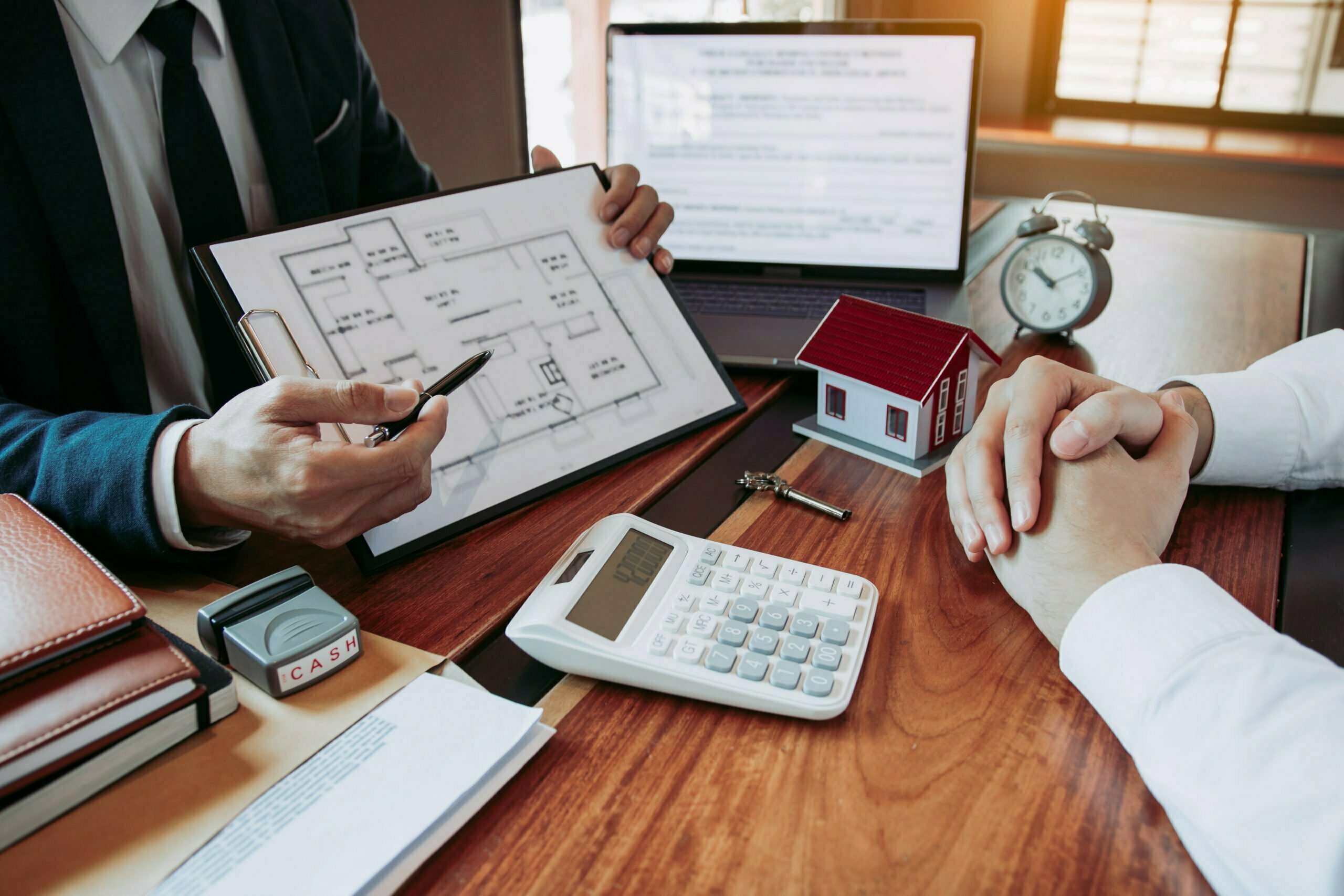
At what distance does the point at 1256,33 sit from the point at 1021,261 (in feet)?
10.6

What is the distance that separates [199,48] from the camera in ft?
3.59

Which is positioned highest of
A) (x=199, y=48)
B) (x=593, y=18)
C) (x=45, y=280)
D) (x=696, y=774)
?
(x=593, y=18)

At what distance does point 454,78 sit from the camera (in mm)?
1743

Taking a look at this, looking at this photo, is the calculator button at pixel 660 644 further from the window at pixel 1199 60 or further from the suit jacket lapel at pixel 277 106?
the window at pixel 1199 60

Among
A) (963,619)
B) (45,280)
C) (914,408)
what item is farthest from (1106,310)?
(45,280)

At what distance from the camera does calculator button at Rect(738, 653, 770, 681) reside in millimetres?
561

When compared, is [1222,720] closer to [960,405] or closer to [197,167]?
[960,405]

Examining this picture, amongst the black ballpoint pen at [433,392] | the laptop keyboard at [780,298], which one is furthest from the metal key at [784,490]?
the laptop keyboard at [780,298]

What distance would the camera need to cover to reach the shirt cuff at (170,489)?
673 mm

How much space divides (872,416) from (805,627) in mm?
366

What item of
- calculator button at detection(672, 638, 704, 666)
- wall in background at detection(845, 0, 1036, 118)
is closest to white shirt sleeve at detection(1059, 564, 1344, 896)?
calculator button at detection(672, 638, 704, 666)

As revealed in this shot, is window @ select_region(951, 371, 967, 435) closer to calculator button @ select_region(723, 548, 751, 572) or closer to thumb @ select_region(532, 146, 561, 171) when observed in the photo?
calculator button @ select_region(723, 548, 751, 572)

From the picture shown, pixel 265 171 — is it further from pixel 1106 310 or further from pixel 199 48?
pixel 1106 310

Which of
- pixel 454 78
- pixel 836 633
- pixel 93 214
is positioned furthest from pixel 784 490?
pixel 454 78
